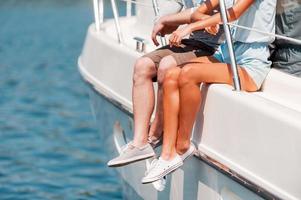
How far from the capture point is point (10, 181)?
840 centimetres

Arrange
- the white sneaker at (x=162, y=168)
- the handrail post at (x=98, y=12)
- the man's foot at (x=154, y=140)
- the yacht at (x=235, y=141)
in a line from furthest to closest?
the handrail post at (x=98, y=12) → the man's foot at (x=154, y=140) → the white sneaker at (x=162, y=168) → the yacht at (x=235, y=141)

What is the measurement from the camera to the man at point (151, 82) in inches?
176

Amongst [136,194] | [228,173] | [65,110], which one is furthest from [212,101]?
[65,110]

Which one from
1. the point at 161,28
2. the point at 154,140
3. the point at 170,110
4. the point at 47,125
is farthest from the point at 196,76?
the point at 47,125

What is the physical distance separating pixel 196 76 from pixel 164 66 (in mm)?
265

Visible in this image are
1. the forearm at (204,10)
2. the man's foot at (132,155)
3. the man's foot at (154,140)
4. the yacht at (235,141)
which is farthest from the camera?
the man's foot at (154,140)

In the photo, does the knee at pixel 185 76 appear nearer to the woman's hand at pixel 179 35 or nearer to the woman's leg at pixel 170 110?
the woman's leg at pixel 170 110

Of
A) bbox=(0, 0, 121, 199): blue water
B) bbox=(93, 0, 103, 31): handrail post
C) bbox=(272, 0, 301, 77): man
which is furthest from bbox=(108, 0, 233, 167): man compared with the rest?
bbox=(0, 0, 121, 199): blue water

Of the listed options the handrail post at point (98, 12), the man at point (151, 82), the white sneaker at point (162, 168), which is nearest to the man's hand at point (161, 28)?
the man at point (151, 82)

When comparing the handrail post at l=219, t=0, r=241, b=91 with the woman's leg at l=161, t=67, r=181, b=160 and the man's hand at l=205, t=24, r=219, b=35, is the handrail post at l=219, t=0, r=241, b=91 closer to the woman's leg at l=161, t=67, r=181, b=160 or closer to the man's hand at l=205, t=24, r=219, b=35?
the man's hand at l=205, t=24, r=219, b=35

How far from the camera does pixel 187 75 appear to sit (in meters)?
4.13

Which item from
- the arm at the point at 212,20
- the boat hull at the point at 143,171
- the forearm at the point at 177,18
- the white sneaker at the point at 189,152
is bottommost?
the boat hull at the point at 143,171

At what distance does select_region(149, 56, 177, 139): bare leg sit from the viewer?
→ 437 centimetres

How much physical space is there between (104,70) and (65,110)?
271 inches
